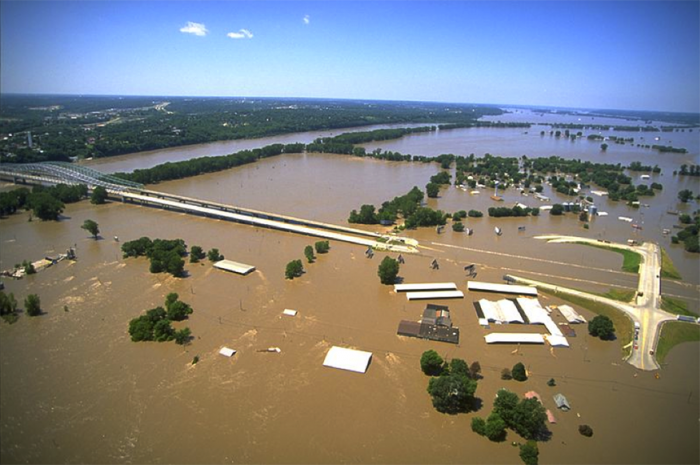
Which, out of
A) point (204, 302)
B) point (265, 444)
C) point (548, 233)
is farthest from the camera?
point (548, 233)

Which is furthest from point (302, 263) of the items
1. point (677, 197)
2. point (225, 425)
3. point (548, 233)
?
point (677, 197)

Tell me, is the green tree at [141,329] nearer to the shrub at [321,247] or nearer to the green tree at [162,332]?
the green tree at [162,332]

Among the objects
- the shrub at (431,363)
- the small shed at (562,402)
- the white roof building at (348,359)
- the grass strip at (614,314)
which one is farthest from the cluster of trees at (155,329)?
the grass strip at (614,314)

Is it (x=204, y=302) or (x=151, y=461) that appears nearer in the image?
(x=151, y=461)

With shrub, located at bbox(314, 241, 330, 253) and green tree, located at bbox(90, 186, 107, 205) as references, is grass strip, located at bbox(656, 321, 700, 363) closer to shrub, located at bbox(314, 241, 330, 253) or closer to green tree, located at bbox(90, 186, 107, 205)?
shrub, located at bbox(314, 241, 330, 253)

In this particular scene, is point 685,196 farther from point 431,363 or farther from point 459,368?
point 431,363

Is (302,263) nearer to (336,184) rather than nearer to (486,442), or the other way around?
(486,442)
